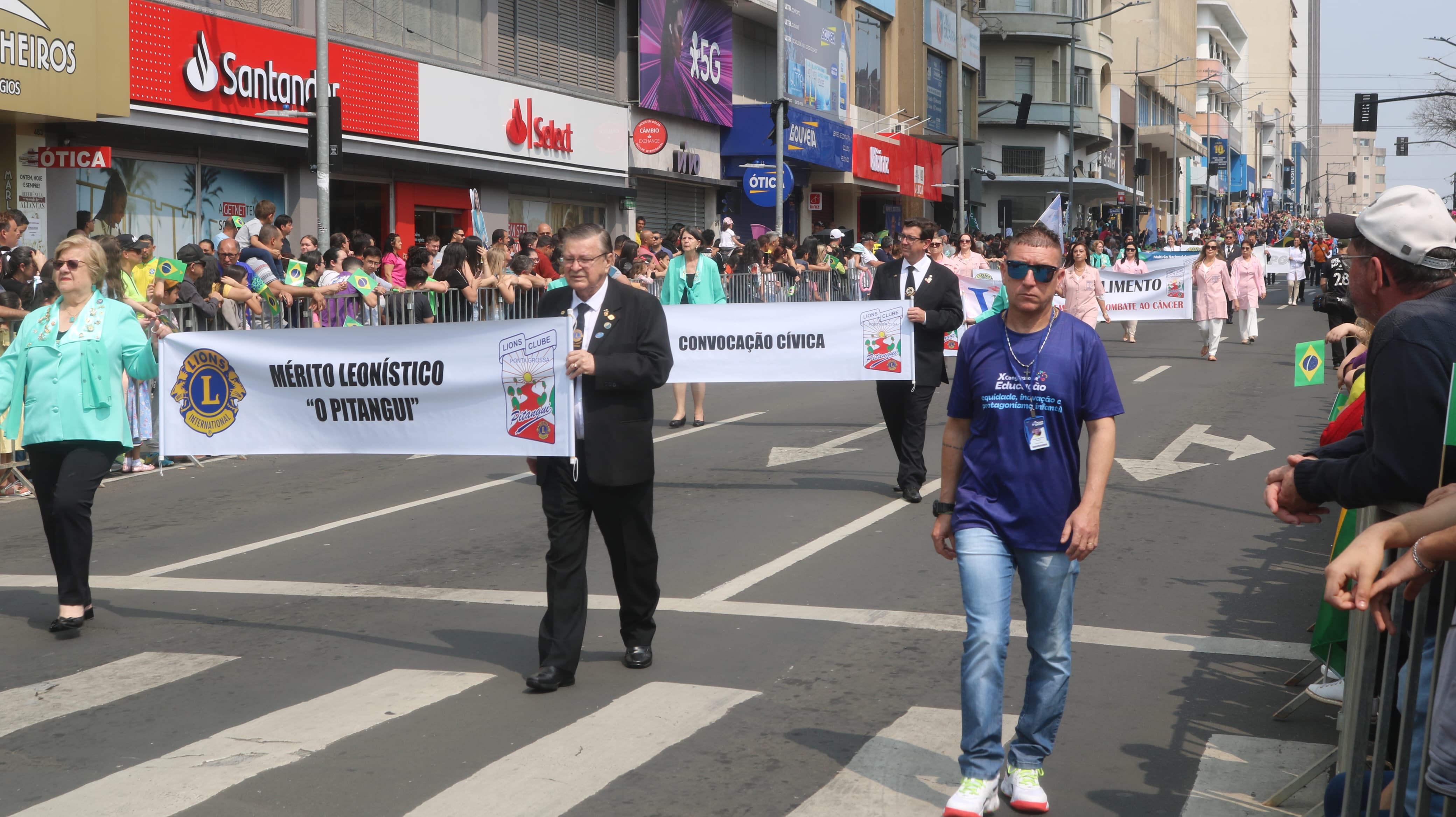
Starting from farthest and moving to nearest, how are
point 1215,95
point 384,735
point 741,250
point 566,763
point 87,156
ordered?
point 1215,95 → point 741,250 → point 87,156 → point 384,735 → point 566,763

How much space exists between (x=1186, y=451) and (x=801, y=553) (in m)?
5.77

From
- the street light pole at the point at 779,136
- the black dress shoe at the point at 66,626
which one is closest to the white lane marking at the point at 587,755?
the black dress shoe at the point at 66,626

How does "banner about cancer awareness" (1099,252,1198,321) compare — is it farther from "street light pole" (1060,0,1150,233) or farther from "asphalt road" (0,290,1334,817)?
"street light pole" (1060,0,1150,233)

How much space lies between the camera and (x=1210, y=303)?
922 inches

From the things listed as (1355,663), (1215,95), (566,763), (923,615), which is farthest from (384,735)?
(1215,95)

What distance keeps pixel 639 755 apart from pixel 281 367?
3.31 m

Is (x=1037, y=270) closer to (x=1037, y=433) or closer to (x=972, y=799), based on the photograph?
(x=1037, y=433)

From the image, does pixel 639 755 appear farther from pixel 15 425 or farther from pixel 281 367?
pixel 15 425

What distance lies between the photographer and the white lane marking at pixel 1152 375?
19906 mm

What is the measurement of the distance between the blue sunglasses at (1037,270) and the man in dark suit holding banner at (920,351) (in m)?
6.05

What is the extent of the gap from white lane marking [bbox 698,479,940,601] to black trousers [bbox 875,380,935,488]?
235 mm

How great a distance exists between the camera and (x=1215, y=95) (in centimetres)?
12875

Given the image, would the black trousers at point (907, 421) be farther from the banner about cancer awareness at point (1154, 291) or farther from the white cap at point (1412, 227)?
the banner about cancer awareness at point (1154, 291)

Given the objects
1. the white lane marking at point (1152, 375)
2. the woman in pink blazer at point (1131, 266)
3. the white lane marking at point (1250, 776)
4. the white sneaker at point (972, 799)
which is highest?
the woman in pink blazer at point (1131, 266)
